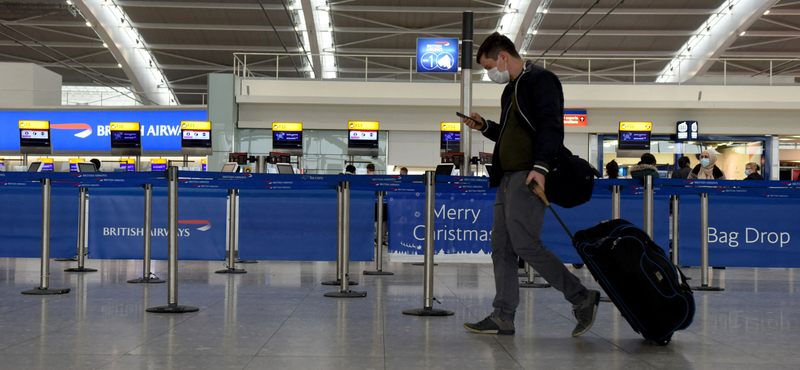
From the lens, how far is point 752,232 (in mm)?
6281

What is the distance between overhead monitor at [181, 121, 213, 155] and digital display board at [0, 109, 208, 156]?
7.68 m

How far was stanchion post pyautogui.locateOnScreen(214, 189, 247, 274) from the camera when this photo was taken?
21.2 ft

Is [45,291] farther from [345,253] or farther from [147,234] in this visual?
[345,253]

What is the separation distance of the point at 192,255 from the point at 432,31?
72.5 feet

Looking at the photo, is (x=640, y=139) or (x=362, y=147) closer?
(x=362, y=147)

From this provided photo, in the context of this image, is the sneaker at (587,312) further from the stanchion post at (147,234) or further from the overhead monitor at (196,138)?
the overhead monitor at (196,138)

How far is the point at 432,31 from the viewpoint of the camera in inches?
1066

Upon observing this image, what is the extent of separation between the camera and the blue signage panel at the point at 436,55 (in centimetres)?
1719

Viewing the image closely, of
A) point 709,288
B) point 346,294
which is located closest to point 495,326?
point 346,294

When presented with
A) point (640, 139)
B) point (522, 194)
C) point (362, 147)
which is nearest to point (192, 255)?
Result: point (522, 194)

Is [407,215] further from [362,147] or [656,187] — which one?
[362,147]

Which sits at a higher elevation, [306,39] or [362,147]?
[306,39]

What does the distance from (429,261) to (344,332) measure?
94 centimetres

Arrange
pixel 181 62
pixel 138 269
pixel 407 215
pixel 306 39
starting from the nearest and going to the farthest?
pixel 407 215 < pixel 138 269 < pixel 306 39 < pixel 181 62
